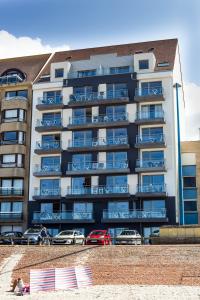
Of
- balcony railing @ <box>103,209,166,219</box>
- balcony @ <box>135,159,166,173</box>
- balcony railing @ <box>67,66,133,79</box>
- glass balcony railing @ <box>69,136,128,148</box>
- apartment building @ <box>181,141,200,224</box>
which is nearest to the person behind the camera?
balcony railing @ <box>103,209,166,219</box>

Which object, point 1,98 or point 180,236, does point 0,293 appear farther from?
point 1,98

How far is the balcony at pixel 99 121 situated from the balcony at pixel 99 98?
1.68 meters

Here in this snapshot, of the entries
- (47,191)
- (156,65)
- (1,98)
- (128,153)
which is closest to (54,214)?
(47,191)

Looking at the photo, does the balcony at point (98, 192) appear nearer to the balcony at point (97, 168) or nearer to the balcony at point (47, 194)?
the balcony at point (47, 194)

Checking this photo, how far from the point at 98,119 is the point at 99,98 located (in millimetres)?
2535

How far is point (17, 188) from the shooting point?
5756cm

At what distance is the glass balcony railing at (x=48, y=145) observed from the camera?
2281 inches

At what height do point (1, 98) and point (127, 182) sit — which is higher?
point (1, 98)

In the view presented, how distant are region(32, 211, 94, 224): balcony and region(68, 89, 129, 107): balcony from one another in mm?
13261

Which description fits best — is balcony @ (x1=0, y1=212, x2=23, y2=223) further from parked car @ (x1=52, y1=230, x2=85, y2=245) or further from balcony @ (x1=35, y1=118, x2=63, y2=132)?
parked car @ (x1=52, y1=230, x2=85, y2=245)

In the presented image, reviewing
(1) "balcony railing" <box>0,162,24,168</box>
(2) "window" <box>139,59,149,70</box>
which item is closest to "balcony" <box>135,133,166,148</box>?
(2) "window" <box>139,59,149,70</box>

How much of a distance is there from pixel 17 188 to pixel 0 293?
101 feet

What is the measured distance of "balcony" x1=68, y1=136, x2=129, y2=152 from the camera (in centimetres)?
5559

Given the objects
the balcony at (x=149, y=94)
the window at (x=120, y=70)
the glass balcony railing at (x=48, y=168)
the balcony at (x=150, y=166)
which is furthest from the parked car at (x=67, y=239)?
the window at (x=120, y=70)
